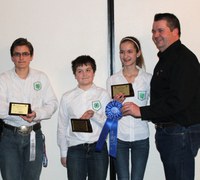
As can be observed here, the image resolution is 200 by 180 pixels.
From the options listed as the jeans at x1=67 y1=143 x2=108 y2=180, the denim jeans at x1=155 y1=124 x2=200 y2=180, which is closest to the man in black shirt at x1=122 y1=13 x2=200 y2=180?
the denim jeans at x1=155 y1=124 x2=200 y2=180

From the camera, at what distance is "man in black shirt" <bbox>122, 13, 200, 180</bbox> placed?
6.61ft

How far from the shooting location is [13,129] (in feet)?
8.26

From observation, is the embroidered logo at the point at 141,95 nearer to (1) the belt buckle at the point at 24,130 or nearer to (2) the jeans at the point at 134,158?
(2) the jeans at the point at 134,158

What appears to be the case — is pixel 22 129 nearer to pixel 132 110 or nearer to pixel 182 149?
pixel 132 110

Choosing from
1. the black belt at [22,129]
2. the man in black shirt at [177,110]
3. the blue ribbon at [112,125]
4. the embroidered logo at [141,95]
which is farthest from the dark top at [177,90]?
the black belt at [22,129]

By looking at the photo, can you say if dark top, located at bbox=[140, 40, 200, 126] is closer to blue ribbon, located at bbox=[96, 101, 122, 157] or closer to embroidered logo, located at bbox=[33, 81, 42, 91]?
blue ribbon, located at bbox=[96, 101, 122, 157]

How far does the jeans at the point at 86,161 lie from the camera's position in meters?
2.51

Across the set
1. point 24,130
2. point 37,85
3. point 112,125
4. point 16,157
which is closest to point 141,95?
point 112,125

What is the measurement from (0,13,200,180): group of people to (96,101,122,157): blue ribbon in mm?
73

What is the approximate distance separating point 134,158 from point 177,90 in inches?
33.9

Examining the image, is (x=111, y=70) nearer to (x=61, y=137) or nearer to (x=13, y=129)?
(x=61, y=137)

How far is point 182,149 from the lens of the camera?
6.78 feet

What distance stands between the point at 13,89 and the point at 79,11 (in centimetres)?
110

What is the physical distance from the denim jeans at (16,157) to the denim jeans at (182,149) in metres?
1.11
